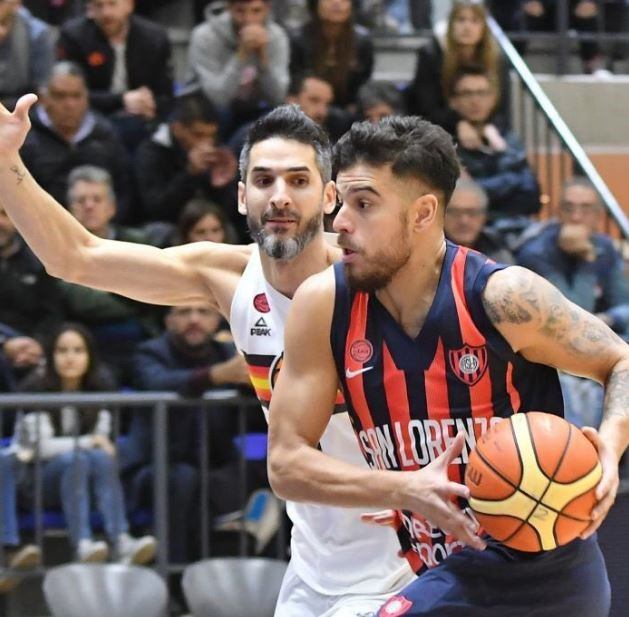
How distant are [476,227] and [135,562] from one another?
8.54 feet

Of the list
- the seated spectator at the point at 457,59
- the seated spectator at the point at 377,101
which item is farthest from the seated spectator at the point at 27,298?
the seated spectator at the point at 457,59

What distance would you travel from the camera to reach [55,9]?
10.2 m

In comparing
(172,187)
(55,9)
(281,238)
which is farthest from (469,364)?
(55,9)

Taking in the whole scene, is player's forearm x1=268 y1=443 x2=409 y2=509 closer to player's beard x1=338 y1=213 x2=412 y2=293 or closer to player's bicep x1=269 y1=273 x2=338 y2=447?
player's bicep x1=269 y1=273 x2=338 y2=447

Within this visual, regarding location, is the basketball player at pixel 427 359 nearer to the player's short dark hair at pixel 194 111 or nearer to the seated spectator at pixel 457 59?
the player's short dark hair at pixel 194 111

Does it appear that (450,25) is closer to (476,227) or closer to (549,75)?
(476,227)

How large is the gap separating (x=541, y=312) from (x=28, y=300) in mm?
4358

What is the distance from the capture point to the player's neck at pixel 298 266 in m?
4.92

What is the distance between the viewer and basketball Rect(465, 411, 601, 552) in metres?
3.57

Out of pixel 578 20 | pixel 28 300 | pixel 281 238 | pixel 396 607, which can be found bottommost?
pixel 396 607

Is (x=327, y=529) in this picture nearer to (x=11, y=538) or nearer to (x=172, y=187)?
(x=11, y=538)

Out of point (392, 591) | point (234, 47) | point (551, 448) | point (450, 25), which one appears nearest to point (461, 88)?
point (450, 25)

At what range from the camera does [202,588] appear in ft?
22.2

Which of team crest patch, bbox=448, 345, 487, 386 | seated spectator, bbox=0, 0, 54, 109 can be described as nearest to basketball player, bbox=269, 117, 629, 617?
team crest patch, bbox=448, 345, 487, 386
